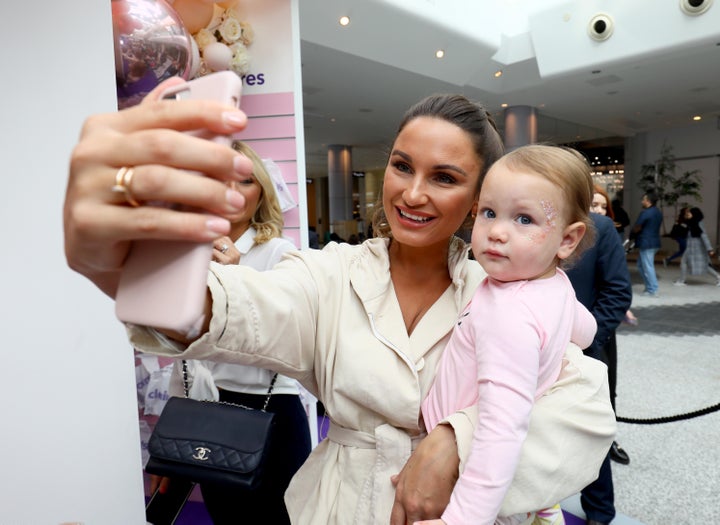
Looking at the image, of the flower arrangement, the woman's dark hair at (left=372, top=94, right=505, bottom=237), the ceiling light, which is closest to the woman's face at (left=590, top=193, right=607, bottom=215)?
the woman's dark hair at (left=372, top=94, right=505, bottom=237)

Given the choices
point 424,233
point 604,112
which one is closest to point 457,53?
point 604,112

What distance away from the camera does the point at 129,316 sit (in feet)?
1.72

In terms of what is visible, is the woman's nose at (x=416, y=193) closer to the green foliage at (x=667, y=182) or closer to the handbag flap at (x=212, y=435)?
the handbag flap at (x=212, y=435)

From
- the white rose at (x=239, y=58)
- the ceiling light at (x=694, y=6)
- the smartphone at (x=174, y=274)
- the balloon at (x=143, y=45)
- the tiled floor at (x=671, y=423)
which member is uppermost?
the ceiling light at (x=694, y=6)

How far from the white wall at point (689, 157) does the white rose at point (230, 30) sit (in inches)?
579

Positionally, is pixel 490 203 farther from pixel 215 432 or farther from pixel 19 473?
pixel 19 473

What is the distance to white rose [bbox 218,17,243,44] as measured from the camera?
280cm

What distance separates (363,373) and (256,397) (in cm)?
110

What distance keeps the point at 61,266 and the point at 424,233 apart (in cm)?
104

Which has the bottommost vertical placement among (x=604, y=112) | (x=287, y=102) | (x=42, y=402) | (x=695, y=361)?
(x=695, y=361)

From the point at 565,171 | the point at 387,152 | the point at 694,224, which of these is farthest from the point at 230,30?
the point at 694,224

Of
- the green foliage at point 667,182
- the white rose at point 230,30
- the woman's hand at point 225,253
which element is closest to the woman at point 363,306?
the woman's hand at point 225,253

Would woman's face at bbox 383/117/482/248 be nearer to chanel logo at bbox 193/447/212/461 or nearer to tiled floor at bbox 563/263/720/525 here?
chanel logo at bbox 193/447/212/461

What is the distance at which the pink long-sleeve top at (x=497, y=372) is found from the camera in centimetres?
78
